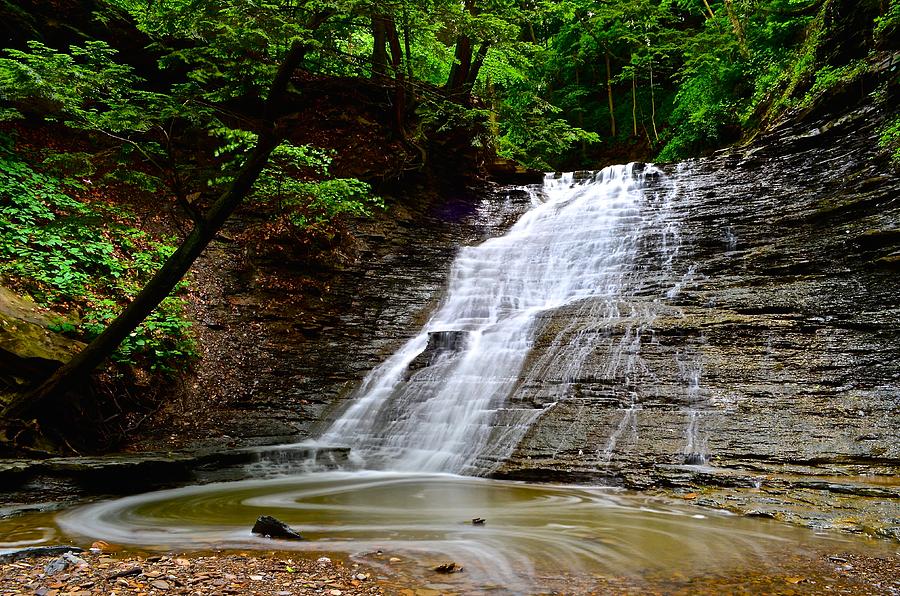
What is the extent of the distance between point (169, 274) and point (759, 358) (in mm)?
7214

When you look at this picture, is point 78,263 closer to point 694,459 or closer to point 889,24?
point 694,459

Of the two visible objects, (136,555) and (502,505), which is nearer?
(136,555)

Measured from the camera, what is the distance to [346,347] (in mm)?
9945

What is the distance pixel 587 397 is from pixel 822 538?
11.0ft

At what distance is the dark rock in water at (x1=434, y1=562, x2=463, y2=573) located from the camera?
10.4 feet

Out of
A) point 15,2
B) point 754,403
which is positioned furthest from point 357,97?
point 754,403

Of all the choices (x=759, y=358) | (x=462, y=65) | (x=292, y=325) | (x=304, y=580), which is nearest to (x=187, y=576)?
(x=304, y=580)

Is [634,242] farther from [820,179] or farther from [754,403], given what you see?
[754,403]

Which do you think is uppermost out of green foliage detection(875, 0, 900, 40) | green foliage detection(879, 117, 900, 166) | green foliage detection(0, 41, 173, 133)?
green foliage detection(875, 0, 900, 40)

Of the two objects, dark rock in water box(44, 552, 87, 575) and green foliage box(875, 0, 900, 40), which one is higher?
green foliage box(875, 0, 900, 40)

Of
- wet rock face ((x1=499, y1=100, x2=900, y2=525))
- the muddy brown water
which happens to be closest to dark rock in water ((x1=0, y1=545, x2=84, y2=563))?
the muddy brown water

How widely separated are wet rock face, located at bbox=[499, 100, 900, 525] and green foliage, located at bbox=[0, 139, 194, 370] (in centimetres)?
559

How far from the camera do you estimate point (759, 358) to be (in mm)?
6949

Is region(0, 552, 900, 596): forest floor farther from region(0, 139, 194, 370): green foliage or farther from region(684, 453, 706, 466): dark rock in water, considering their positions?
region(0, 139, 194, 370): green foliage
